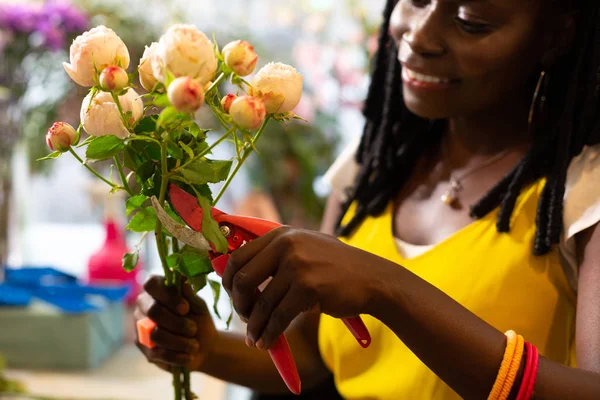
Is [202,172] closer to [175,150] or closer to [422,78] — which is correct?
[175,150]

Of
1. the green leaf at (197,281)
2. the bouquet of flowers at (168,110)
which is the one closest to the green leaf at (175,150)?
the bouquet of flowers at (168,110)

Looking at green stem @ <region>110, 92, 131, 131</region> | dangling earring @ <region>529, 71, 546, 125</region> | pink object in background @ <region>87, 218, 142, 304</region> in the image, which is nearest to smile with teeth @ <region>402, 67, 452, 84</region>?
dangling earring @ <region>529, 71, 546, 125</region>

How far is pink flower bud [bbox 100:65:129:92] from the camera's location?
1.84 feet

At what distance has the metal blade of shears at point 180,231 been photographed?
1.99 ft

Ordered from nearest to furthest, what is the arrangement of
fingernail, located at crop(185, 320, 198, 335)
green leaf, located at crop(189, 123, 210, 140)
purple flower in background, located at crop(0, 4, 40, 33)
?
green leaf, located at crop(189, 123, 210, 140)
fingernail, located at crop(185, 320, 198, 335)
purple flower in background, located at crop(0, 4, 40, 33)

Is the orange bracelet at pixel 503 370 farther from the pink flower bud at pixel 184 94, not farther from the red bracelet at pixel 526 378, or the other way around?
the pink flower bud at pixel 184 94

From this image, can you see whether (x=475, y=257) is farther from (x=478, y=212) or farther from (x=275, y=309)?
(x=275, y=309)

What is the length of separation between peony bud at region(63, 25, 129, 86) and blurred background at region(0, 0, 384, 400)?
0.75 metres

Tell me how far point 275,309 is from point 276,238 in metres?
0.05

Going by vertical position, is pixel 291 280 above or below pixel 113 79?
below

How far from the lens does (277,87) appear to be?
599mm

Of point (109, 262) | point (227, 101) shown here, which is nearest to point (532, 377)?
point (227, 101)

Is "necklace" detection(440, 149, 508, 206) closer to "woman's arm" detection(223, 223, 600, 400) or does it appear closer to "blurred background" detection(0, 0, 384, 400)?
"woman's arm" detection(223, 223, 600, 400)

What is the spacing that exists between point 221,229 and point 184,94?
5.9 inches
